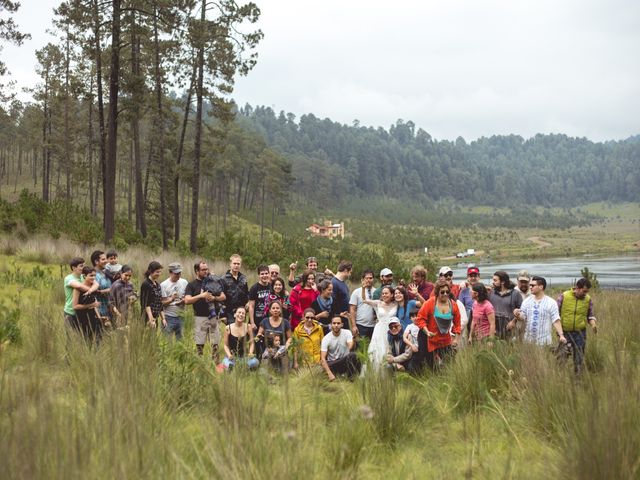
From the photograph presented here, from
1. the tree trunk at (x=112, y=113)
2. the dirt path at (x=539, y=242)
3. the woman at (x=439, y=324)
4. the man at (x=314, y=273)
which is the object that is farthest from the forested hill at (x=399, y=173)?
the woman at (x=439, y=324)

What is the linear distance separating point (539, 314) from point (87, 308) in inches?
218

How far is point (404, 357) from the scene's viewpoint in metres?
6.84

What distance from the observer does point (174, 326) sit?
8.05 m

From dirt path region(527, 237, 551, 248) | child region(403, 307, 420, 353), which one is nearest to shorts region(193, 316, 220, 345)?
child region(403, 307, 420, 353)

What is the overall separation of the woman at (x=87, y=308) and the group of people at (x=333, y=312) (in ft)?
0.04

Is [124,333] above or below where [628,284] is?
above

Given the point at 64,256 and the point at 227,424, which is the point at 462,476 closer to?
the point at 227,424

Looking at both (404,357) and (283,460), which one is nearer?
(283,460)

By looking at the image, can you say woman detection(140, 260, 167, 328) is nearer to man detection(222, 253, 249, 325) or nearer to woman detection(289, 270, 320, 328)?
man detection(222, 253, 249, 325)

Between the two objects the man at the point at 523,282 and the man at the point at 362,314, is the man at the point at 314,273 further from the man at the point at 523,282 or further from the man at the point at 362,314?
the man at the point at 523,282

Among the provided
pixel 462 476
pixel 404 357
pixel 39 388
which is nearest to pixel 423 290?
pixel 404 357

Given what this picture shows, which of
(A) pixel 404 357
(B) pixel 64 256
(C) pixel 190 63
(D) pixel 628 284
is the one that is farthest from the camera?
(D) pixel 628 284

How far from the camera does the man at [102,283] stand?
7.03 m

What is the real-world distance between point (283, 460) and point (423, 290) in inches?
240
